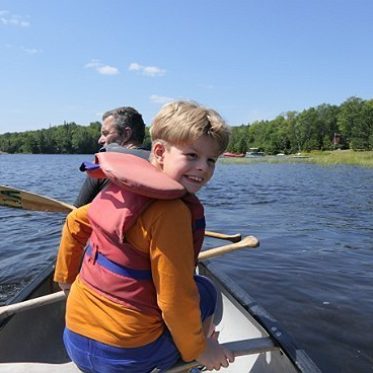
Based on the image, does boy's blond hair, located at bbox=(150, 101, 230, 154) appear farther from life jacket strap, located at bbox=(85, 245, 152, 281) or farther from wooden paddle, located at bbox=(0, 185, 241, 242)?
wooden paddle, located at bbox=(0, 185, 241, 242)

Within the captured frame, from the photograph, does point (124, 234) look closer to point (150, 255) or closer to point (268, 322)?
point (150, 255)

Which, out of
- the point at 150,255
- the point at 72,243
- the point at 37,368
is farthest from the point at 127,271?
the point at 37,368

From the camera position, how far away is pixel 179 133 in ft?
5.66

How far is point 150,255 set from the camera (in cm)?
168

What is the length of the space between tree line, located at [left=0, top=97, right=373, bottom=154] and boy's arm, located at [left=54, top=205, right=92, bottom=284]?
2572 inches

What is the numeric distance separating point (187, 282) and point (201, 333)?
0.26 m

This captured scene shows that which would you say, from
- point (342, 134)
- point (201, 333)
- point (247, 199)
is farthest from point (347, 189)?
point (342, 134)

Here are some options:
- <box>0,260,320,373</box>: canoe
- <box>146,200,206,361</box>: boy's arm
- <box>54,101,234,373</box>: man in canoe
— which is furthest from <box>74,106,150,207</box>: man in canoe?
<box>146,200,206,361</box>: boy's arm

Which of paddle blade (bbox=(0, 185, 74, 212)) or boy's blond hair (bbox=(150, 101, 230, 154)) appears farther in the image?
paddle blade (bbox=(0, 185, 74, 212))

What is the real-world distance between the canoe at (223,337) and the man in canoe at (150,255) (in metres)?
0.51

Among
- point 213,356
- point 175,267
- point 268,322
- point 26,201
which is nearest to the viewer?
point 175,267

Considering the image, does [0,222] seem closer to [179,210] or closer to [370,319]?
[370,319]

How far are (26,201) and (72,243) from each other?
2.99 metres

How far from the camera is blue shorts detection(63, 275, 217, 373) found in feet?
5.91
